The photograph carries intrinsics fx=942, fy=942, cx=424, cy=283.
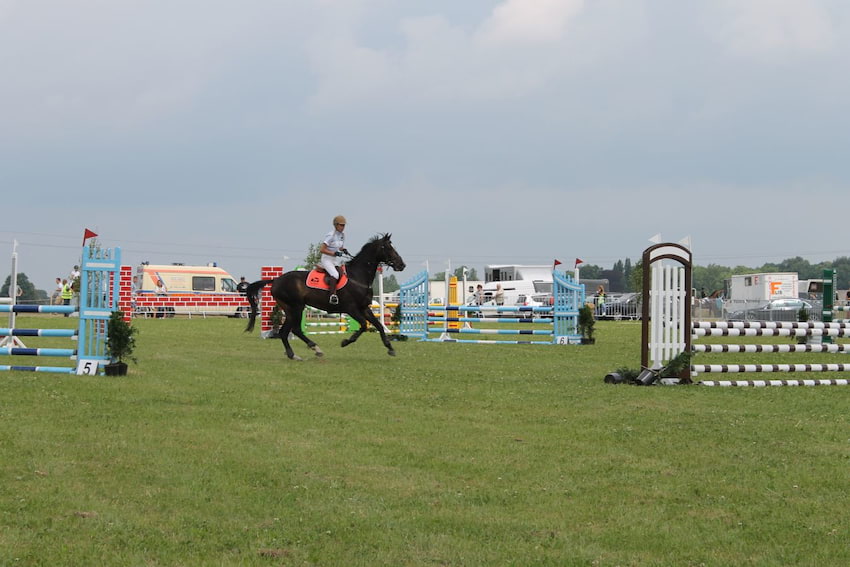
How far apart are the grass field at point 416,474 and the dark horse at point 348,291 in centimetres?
499

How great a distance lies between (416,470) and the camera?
6504mm

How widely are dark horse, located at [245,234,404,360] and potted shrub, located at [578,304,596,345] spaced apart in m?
6.91

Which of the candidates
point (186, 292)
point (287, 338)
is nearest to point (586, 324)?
point (287, 338)

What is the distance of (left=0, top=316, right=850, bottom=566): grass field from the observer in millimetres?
4707

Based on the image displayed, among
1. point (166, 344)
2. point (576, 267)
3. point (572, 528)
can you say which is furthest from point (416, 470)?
point (576, 267)

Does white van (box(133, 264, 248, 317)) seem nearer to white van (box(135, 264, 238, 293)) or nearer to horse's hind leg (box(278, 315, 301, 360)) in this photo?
white van (box(135, 264, 238, 293))

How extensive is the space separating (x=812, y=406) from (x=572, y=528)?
594cm

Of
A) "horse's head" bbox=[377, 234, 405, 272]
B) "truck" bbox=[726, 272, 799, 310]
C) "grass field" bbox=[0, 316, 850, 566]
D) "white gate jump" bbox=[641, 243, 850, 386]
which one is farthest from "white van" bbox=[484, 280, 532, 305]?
"grass field" bbox=[0, 316, 850, 566]

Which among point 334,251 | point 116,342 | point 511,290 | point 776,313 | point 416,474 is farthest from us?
point 511,290

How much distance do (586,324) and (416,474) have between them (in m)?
16.3

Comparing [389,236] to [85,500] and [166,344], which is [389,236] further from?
[85,500]

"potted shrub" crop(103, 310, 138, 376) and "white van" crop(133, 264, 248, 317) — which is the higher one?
"white van" crop(133, 264, 248, 317)

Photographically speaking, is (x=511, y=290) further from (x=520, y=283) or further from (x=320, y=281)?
(x=320, y=281)

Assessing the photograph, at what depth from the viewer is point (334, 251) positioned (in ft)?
52.6
